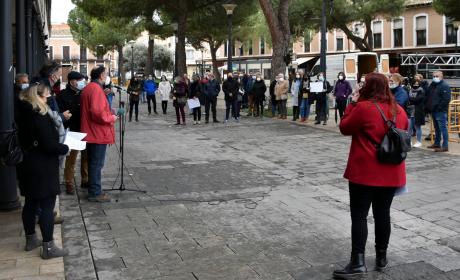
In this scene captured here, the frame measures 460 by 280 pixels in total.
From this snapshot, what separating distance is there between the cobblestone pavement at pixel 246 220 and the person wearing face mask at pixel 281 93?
7142 mm

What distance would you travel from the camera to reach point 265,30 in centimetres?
5344

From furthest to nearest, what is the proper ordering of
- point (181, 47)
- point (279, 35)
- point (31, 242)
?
point (181, 47), point (279, 35), point (31, 242)

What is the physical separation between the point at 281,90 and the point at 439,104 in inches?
290

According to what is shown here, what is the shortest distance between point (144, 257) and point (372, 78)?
252cm

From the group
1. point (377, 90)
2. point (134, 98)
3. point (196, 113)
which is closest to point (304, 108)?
point (196, 113)

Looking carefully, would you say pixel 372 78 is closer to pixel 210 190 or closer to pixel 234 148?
pixel 210 190

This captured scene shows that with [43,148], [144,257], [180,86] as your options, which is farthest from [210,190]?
[180,86]

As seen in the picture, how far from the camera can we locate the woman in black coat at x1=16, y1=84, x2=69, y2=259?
477cm

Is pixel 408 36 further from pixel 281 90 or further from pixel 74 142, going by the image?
pixel 74 142

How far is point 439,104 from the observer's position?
36.4ft

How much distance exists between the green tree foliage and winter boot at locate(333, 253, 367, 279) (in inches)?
983

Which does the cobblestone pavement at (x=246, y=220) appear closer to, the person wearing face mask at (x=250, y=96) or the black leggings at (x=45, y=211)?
the black leggings at (x=45, y=211)

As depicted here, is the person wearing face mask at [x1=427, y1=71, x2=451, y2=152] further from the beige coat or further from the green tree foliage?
the green tree foliage

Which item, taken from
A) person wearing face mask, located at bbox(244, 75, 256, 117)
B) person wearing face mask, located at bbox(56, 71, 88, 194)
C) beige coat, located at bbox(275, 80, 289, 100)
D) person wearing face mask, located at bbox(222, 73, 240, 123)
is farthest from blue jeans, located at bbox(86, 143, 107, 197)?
person wearing face mask, located at bbox(244, 75, 256, 117)
